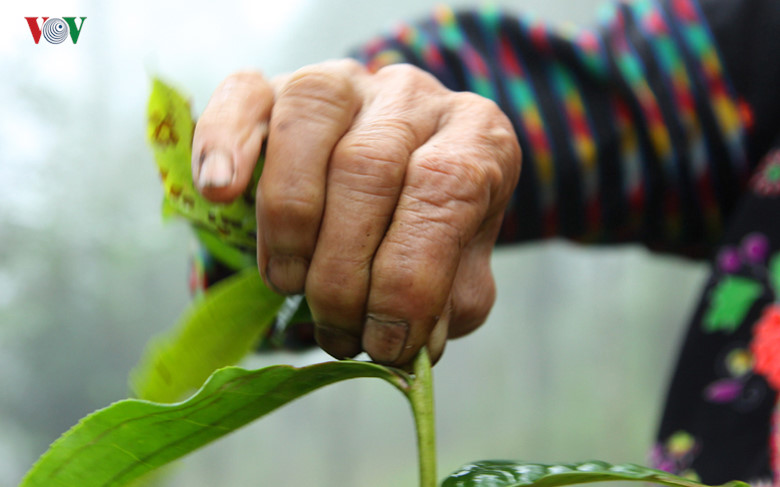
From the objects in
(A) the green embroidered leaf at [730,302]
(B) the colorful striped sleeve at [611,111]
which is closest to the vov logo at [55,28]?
(B) the colorful striped sleeve at [611,111]

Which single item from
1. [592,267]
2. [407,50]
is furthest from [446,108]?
[592,267]

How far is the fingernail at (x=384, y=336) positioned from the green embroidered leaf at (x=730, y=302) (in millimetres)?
481

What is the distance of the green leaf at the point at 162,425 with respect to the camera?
227 mm

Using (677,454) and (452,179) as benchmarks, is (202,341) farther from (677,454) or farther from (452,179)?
(677,454)

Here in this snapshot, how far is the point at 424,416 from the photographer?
0.84ft

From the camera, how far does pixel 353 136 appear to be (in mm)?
292

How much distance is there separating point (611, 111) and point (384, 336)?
55 cm

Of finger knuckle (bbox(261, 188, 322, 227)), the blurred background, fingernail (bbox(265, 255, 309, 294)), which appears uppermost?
finger knuckle (bbox(261, 188, 322, 227))

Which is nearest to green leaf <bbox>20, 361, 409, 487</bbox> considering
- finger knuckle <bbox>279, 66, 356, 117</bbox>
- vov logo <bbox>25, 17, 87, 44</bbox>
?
finger knuckle <bbox>279, 66, 356, 117</bbox>

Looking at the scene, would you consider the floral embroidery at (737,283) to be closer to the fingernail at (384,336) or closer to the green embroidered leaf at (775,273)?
the green embroidered leaf at (775,273)

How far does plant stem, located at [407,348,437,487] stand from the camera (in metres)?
0.25

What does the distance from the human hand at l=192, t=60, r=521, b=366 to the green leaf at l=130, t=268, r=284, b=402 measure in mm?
46

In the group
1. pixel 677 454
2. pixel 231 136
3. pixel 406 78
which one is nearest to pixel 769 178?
pixel 677 454

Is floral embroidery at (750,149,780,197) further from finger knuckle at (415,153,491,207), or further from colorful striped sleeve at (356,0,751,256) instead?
finger knuckle at (415,153,491,207)
